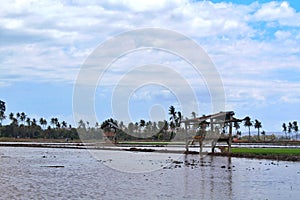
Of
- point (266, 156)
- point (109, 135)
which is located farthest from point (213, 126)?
point (109, 135)

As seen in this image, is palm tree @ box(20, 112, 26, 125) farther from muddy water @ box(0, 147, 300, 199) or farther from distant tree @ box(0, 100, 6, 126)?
muddy water @ box(0, 147, 300, 199)

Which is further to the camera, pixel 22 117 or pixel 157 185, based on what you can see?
pixel 22 117

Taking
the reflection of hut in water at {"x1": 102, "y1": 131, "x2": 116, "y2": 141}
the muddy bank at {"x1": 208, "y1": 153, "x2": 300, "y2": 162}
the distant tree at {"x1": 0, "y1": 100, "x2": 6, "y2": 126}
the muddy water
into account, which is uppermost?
the distant tree at {"x1": 0, "y1": 100, "x2": 6, "y2": 126}

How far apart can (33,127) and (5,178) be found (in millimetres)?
158900

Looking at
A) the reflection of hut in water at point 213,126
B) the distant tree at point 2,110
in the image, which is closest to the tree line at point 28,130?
the distant tree at point 2,110

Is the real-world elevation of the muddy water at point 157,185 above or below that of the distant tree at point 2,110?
below

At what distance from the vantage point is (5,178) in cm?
2989

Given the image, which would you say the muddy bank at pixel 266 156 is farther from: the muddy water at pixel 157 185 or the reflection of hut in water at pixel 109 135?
the reflection of hut in water at pixel 109 135

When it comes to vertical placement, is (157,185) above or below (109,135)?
below

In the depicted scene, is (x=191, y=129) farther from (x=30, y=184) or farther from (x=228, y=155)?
(x=30, y=184)

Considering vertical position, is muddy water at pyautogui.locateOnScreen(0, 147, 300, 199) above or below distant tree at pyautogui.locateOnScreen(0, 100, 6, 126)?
below

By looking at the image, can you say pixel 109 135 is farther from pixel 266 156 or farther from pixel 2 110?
pixel 266 156

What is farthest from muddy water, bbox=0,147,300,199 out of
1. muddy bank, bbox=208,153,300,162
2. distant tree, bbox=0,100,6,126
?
distant tree, bbox=0,100,6,126

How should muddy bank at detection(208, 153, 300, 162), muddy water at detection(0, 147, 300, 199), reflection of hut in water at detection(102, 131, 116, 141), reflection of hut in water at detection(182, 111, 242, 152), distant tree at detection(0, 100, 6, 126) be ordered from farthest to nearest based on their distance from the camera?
distant tree at detection(0, 100, 6, 126) → reflection of hut in water at detection(102, 131, 116, 141) → reflection of hut in water at detection(182, 111, 242, 152) → muddy bank at detection(208, 153, 300, 162) → muddy water at detection(0, 147, 300, 199)
